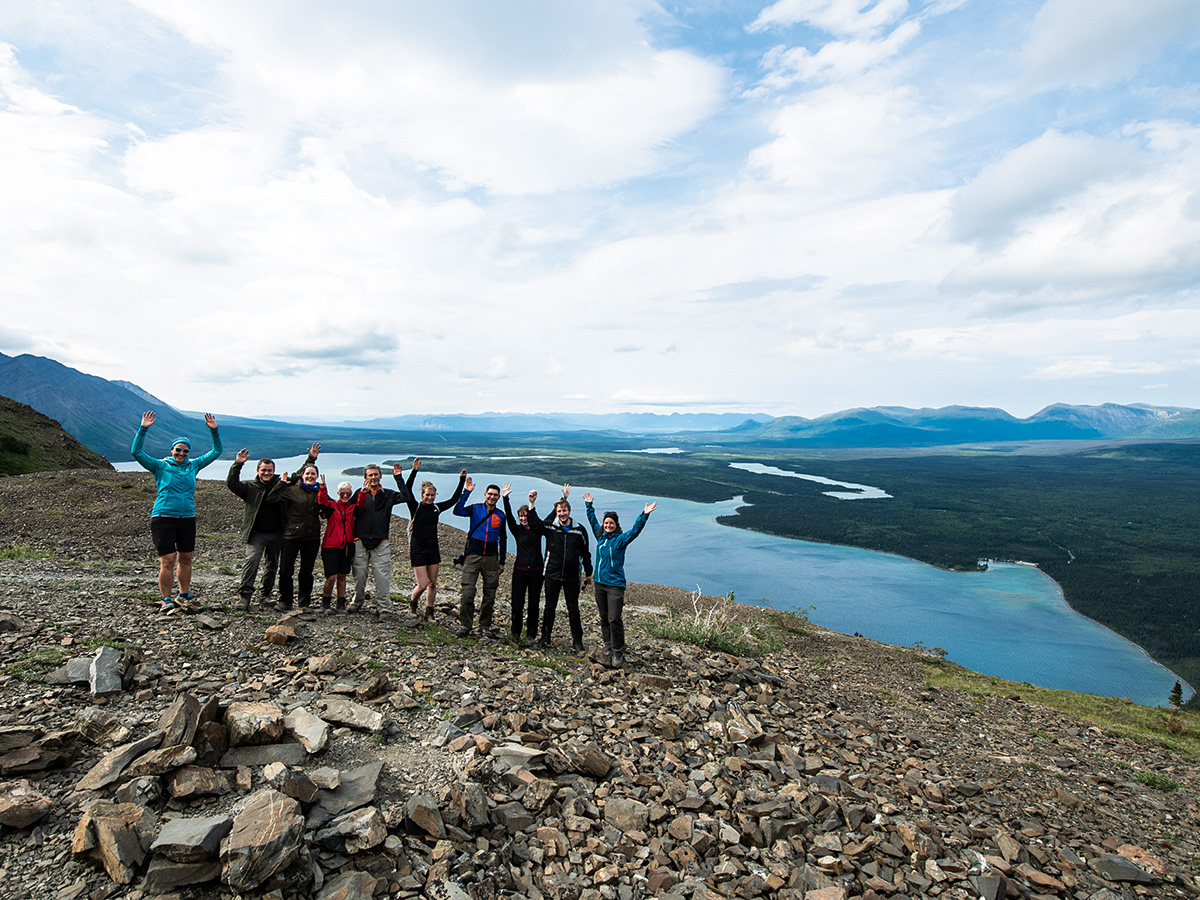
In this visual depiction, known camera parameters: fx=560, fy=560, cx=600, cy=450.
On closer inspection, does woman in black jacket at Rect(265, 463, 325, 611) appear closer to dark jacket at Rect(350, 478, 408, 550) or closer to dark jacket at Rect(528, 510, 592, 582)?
dark jacket at Rect(350, 478, 408, 550)

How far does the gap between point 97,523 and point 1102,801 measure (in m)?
27.9

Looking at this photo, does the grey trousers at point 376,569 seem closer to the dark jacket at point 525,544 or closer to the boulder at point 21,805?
the dark jacket at point 525,544

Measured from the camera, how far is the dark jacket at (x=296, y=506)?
9.41m

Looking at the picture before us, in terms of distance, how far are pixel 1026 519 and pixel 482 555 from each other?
354 ft

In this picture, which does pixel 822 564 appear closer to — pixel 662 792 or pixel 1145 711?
pixel 1145 711

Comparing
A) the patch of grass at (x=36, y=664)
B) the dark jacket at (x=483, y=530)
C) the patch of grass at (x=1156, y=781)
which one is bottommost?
the patch of grass at (x=1156, y=781)

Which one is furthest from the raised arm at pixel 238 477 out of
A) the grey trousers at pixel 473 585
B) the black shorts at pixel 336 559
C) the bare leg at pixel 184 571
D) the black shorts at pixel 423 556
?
the grey trousers at pixel 473 585

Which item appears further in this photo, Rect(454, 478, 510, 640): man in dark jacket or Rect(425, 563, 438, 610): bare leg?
Rect(425, 563, 438, 610): bare leg

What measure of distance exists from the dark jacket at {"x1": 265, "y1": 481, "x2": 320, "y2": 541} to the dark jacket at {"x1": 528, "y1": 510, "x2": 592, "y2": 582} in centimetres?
376

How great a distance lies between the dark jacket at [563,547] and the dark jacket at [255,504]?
3.92m

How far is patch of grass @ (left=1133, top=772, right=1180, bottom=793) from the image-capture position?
886 cm

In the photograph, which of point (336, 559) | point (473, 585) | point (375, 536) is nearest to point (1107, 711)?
point (473, 585)

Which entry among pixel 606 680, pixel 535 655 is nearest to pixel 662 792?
pixel 606 680

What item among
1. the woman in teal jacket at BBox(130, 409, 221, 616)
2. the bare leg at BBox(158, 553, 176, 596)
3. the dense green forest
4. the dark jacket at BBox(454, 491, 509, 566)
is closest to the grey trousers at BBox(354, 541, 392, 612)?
the dark jacket at BBox(454, 491, 509, 566)
